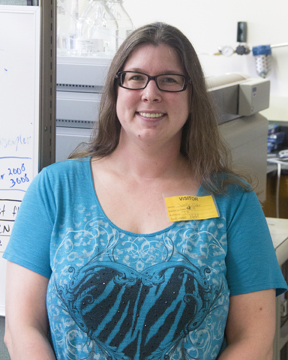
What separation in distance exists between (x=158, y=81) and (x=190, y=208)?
31cm

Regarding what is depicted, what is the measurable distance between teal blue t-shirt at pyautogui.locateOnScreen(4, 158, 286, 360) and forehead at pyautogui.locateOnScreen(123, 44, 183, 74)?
1.11 ft

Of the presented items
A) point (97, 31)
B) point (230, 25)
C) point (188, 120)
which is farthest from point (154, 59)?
point (230, 25)

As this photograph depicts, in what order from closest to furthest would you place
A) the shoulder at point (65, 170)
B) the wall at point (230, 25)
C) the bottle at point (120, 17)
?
the shoulder at point (65, 170)
the bottle at point (120, 17)
the wall at point (230, 25)

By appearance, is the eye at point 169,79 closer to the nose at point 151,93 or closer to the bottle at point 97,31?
the nose at point 151,93

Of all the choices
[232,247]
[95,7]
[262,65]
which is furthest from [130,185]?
[262,65]

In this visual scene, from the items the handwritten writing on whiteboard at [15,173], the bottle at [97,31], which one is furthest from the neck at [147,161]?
the bottle at [97,31]

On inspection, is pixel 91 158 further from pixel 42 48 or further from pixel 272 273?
pixel 272 273

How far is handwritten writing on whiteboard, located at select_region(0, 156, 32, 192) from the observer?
1.21 meters

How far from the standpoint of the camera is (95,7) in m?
1.73

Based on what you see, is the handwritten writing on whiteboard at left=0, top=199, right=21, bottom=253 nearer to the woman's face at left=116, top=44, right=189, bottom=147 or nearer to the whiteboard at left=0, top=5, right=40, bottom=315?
the whiteboard at left=0, top=5, right=40, bottom=315

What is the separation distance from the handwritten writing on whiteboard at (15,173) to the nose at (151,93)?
360 millimetres

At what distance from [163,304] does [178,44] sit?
0.61m

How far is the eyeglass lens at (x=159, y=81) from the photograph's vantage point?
109cm

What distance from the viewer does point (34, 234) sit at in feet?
3.56
